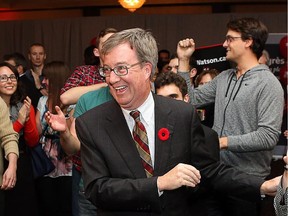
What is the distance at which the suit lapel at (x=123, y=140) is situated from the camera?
1928mm

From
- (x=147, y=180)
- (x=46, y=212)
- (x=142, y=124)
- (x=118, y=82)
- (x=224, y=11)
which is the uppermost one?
(x=224, y=11)

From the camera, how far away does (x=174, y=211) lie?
6.51ft

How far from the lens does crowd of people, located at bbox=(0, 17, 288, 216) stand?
6.28 ft

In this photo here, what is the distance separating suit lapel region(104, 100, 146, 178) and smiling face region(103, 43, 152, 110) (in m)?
0.07

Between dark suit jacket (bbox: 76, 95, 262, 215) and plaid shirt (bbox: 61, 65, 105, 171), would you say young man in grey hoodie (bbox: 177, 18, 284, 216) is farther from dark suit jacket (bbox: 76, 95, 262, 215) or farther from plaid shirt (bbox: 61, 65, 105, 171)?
dark suit jacket (bbox: 76, 95, 262, 215)

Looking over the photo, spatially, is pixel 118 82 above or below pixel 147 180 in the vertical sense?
above

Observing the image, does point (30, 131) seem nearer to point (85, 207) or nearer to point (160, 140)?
point (85, 207)

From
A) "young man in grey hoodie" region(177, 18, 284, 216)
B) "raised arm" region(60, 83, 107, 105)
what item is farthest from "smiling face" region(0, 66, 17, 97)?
"young man in grey hoodie" region(177, 18, 284, 216)

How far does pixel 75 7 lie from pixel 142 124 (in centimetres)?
1016

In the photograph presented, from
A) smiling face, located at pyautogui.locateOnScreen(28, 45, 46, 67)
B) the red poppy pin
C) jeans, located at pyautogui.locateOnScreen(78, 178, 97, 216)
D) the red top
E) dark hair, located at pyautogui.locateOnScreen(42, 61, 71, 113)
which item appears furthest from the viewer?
smiling face, located at pyautogui.locateOnScreen(28, 45, 46, 67)

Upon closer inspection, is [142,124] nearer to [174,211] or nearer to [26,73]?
[174,211]

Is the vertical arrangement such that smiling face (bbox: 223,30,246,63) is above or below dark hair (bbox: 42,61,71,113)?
above

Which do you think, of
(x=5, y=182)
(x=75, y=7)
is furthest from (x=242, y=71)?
(x=75, y=7)

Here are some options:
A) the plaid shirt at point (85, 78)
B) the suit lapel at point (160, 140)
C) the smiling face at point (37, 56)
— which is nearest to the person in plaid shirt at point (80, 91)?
the plaid shirt at point (85, 78)
